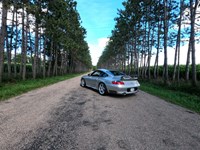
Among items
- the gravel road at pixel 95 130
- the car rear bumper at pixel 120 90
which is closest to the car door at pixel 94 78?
the car rear bumper at pixel 120 90

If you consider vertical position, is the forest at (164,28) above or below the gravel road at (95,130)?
above

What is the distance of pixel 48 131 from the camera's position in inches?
113

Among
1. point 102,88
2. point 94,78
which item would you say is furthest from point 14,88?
point 102,88

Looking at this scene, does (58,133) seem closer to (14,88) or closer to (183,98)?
(14,88)

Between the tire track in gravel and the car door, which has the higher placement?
the car door

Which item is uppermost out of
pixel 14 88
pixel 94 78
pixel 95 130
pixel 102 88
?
pixel 94 78

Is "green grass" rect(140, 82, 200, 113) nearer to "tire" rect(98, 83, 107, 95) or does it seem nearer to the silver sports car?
the silver sports car

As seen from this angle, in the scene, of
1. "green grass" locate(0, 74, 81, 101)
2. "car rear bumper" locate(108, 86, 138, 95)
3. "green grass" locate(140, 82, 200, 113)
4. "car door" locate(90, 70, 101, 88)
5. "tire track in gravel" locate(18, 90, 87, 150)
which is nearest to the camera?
"tire track in gravel" locate(18, 90, 87, 150)

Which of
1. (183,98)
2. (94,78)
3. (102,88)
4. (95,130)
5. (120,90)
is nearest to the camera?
(95,130)

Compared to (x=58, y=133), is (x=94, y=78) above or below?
above

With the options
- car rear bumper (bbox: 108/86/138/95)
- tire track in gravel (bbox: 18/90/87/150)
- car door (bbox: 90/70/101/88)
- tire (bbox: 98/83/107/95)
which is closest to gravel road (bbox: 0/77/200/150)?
tire track in gravel (bbox: 18/90/87/150)

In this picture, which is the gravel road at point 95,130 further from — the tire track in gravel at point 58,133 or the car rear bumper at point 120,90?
the car rear bumper at point 120,90

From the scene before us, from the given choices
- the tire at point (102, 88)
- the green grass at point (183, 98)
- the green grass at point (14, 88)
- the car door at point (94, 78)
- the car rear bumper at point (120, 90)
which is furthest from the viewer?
the car door at point (94, 78)

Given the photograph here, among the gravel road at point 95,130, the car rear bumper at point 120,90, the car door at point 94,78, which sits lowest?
the gravel road at point 95,130
